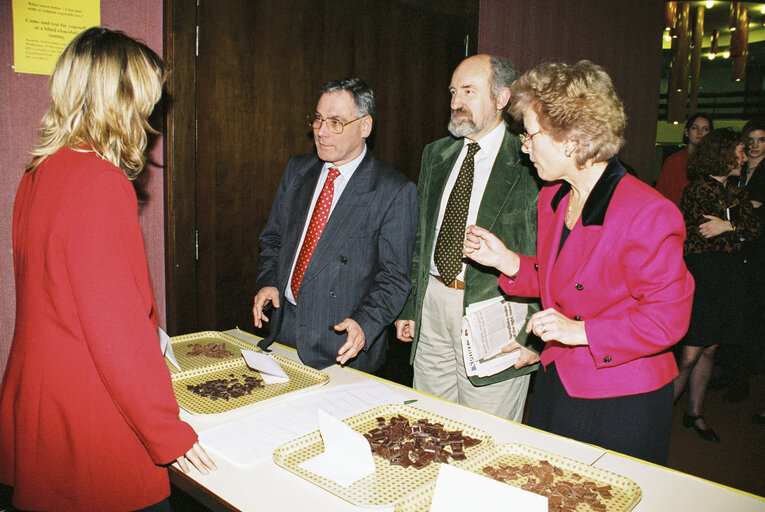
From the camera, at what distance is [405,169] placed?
11.9ft

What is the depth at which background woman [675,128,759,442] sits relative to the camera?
3.56 metres

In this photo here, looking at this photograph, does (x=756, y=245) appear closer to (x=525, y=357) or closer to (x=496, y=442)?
(x=525, y=357)

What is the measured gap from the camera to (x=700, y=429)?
3.86 meters

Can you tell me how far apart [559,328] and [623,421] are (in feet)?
1.11

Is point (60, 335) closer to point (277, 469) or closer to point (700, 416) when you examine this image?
point (277, 469)

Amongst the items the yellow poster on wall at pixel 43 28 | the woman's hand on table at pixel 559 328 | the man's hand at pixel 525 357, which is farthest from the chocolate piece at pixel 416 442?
the yellow poster on wall at pixel 43 28

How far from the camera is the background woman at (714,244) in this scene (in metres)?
3.56

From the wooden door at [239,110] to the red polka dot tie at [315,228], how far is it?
2.38 feet

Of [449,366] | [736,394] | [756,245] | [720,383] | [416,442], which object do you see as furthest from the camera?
[720,383]

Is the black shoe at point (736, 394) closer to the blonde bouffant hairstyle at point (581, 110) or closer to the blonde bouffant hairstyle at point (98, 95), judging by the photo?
the blonde bouffant hairstyle at point (581, 110)

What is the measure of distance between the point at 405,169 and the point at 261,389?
2.18 meters

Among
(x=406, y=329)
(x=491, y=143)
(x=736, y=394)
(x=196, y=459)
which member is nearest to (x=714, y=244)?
(x=736, y=394)

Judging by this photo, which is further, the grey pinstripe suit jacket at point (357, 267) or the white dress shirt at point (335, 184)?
the white dress shirt at point (335, 184)

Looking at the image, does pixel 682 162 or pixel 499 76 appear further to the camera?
pixel 682 162
